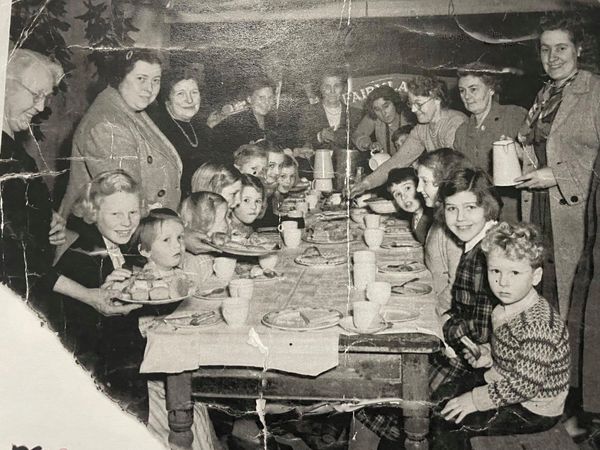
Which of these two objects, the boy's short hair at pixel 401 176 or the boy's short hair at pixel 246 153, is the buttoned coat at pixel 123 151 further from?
the boy's short hair at pixel 401 176

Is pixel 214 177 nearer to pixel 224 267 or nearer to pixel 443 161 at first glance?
pixel 224 267

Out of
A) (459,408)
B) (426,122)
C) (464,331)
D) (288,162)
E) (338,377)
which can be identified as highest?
(426,122)

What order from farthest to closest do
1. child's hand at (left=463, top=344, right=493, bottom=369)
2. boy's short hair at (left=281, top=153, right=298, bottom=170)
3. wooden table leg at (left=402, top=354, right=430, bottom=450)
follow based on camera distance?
1. boy's short hair at (left=281, top=153, right=298, bottom=170)
2. child's hand at (left=463, top=344, right=493, bottom=369)
3. wooden table leg at (left=402, top=354, right=430, bottom=450)

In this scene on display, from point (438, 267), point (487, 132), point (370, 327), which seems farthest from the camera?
point (438, 267)

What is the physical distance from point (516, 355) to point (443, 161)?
64cm

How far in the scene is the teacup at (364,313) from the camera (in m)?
2.05

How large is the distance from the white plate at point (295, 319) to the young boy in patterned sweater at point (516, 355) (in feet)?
1.44

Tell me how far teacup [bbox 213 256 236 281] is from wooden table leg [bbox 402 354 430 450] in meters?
0.65

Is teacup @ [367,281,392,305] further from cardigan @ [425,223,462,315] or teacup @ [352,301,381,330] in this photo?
cardigan @ [425,223,462,315]

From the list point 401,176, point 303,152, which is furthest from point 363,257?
point 303,152

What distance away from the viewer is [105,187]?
7.59ft

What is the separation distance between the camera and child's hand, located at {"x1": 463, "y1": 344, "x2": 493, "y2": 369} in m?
2.13

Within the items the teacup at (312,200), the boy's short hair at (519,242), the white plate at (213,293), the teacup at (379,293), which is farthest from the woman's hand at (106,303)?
the boy's short hair at (519,242)

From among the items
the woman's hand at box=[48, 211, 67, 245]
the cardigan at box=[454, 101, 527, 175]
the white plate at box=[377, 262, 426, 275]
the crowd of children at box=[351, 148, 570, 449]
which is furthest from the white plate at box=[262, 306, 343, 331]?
the woman's hand at box=[48, 211, 67, 245]
